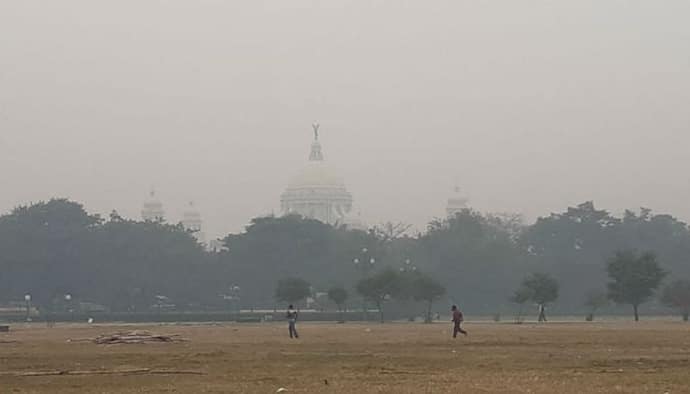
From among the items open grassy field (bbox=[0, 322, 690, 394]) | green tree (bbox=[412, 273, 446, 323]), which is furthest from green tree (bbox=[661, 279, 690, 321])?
open grassy field (bbox=[0, 322, 690, 394])

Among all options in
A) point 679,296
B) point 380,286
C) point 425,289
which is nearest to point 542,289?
point 679,296

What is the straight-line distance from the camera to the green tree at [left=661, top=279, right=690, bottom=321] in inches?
3322

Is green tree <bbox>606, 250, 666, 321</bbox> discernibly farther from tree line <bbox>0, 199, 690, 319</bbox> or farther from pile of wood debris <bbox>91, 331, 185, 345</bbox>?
pile of wood debris <bbox>91, 331, 185, 345</bbox>

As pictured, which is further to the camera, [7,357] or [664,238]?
[664,238]

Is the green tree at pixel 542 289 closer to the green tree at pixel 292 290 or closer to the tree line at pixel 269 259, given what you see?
the green tree at pixel 292 290

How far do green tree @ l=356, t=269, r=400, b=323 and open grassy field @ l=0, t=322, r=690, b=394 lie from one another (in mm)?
48771

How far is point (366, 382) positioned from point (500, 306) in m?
99.7

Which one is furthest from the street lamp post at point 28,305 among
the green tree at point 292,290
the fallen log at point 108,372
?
the fallen log at point 108,372

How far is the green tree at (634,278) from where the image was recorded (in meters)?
80.5

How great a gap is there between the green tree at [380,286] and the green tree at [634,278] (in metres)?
15.7

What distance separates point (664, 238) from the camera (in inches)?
5364

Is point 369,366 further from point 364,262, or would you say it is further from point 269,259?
point 269,259

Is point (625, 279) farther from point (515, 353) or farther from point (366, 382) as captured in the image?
point (366, 382)

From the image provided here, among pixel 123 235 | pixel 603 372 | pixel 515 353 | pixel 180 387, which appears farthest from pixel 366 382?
pixel 123 235
